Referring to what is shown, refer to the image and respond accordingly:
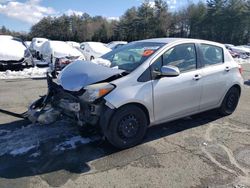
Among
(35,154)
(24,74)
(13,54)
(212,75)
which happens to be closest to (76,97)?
(35,154)

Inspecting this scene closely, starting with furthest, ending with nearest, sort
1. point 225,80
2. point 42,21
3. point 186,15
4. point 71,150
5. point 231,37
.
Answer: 1. point 42,21
2. point 186,15
3. point 231,37
4. point 225,80
5. point 71,150

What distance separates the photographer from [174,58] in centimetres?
530

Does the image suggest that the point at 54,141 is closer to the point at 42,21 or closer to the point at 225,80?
the point at 225,80

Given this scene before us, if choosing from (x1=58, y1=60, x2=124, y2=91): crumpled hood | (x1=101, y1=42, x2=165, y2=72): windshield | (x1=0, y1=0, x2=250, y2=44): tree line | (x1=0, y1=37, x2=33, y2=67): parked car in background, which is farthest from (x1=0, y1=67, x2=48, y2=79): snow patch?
(x1=0, y1=0, x2=250, y2=44): tree line

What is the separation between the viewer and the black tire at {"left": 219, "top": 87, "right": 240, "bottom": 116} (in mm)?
6446

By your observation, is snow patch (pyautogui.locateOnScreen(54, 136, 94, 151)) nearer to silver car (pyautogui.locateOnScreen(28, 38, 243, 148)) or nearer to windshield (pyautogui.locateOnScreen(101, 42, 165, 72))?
silver car (pyautogui.locateOnScreen(28, 38, 243, 148))

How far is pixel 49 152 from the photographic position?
4539mm

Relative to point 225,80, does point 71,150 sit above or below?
below

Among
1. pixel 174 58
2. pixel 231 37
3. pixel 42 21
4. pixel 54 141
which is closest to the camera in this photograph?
pixel 54 141

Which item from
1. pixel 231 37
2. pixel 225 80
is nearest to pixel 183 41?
pixel 225 80

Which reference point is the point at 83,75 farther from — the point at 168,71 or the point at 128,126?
the point at 168,71

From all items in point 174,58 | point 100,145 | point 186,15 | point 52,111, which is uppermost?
point 186,15

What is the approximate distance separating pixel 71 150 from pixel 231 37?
56167 mm

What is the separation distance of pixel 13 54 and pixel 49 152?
9722 mm
